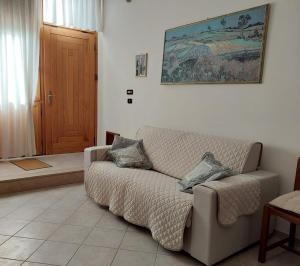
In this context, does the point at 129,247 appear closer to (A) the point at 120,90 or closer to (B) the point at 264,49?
(B) the point at 264,49

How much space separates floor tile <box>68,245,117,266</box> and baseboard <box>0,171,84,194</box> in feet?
4.83

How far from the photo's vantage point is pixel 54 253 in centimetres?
201

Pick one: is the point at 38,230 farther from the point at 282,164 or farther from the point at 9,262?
the point at 282,164

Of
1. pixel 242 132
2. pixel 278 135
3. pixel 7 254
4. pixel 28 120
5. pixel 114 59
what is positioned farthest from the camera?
pixel 114 59

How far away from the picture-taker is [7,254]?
1.97m

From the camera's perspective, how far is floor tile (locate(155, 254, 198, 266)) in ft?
6.38

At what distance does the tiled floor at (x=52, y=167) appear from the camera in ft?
10.8

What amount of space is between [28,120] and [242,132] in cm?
304

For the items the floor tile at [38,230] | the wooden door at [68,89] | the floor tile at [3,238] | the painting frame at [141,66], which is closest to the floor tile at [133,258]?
the floor tile at [38,230]

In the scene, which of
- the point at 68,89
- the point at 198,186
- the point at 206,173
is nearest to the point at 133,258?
the point at 198,186

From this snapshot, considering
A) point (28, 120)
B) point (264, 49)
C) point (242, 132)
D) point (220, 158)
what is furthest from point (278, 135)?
point (28, 120)

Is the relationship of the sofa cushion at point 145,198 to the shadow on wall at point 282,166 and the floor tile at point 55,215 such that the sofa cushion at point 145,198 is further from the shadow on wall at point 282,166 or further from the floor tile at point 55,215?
the shadow on wall at point 282,166

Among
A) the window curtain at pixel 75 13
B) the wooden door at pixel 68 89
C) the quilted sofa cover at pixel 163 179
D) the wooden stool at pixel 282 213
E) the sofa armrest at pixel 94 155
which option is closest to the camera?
the wooden stool at pixel 282 213

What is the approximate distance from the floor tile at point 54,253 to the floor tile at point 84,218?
37cm
